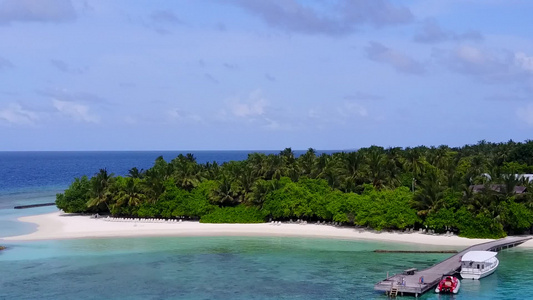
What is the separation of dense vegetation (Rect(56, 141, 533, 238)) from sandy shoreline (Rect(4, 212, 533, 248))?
65.2 inches

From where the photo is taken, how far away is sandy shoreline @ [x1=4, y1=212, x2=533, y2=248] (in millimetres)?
71188

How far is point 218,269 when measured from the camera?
5678 centimetres

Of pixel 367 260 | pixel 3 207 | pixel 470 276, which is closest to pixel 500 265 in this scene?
pixel 470 276

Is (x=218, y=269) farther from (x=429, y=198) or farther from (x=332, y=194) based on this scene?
(x=429, y=198)

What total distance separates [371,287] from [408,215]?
83.4 ft

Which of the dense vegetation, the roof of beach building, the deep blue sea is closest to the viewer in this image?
the deep blue sea

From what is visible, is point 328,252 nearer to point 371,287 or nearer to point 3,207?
point 371,287

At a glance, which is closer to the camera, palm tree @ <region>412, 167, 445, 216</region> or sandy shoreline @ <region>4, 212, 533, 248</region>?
palm tree @ <region>412, 167, 445, 216</region>

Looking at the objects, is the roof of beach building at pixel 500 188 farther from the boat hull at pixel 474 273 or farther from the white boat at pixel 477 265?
the boat hull at pixel 474 273

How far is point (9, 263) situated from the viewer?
194ft

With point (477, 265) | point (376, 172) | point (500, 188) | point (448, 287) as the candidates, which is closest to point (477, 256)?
point (477, 265)

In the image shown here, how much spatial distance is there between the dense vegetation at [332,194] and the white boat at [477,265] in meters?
15.8

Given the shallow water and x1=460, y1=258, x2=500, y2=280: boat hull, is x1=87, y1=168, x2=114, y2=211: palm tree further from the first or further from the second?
x1=460, y1=258, x2=500, y2=280: boat hull

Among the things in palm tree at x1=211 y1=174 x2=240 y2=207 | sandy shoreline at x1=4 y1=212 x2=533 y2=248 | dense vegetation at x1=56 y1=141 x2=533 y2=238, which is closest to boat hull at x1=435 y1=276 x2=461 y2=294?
sandy shoreline at x1=4 y1=212 x2=533 y2=248
